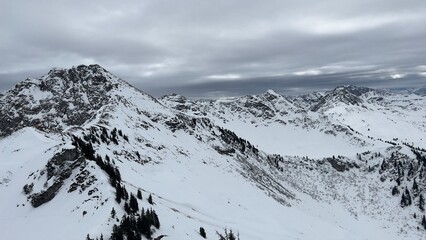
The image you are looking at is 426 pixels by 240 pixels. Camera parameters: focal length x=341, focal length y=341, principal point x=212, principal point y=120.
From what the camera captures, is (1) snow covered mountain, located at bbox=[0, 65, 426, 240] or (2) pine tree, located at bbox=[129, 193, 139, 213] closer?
(2) pine tree, located at bbox=[129, 193, 139, 213]

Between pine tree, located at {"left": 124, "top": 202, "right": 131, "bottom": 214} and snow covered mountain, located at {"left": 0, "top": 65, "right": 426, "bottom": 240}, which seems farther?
snow covered mountain, located at {"left": 0, "top": 65, "right": 426, "bottom": 240}

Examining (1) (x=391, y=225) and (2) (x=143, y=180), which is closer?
(2) (x=143, y=180)

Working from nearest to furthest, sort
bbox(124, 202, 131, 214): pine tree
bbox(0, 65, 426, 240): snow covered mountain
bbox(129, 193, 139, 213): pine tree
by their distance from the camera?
bbox(124, 202, 131, 214): pine tree
bbox(129, 193, 139, 213): pine tree
bbox(0, 65, 426, 240): snow covered mountain

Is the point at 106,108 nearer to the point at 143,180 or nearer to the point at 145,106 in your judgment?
the point at 145,106

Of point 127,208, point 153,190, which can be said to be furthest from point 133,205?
point 153,190

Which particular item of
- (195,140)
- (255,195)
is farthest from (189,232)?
(195,140)

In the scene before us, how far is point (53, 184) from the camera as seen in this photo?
6081 cm

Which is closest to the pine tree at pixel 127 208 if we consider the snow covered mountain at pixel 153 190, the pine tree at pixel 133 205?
the snow covered mountain at pixel 153 190

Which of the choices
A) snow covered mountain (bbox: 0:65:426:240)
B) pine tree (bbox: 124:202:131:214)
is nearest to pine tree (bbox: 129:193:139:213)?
snow covered mountain (bbox: 0:65:426:240)

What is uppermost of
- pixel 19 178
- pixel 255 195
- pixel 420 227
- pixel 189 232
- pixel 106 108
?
pixel 106 108

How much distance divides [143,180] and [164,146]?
148 ft

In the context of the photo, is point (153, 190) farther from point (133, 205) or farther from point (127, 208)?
point (127, 208)

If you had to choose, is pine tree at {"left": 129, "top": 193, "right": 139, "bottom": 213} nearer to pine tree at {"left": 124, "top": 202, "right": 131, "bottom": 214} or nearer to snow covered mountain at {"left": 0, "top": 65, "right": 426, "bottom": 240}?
snow covered mountain at {"left": 0, "top": 65, "right": 426, "bottom": 240}

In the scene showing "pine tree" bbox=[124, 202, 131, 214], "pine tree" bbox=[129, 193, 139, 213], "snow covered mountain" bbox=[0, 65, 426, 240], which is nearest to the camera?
"pine tree" bbox=[124, 202, 131, 214]
